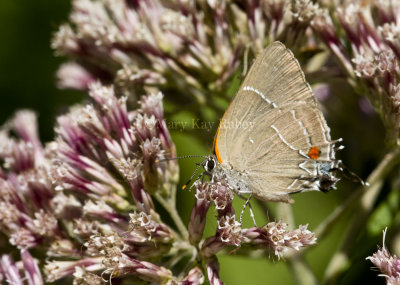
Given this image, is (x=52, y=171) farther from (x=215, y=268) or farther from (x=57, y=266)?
(x=215, y=268)

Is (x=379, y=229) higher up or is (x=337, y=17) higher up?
(x=337, y=17)

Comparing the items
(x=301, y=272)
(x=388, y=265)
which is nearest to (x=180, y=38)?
(x=301, y=272)

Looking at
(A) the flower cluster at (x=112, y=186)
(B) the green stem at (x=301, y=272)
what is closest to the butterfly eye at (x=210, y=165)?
(A) the flower cluster at (x=112, y=186)

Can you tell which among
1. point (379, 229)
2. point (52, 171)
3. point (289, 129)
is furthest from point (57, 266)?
point (379, 229)

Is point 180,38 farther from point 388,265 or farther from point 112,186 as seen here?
point 388,265

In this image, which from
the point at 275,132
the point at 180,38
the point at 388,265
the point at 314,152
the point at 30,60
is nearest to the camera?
the point at 388,265

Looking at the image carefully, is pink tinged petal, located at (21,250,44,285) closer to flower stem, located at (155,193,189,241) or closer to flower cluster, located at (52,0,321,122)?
flower stem, located at (155,193,189,241)

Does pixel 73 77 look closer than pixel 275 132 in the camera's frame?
No
